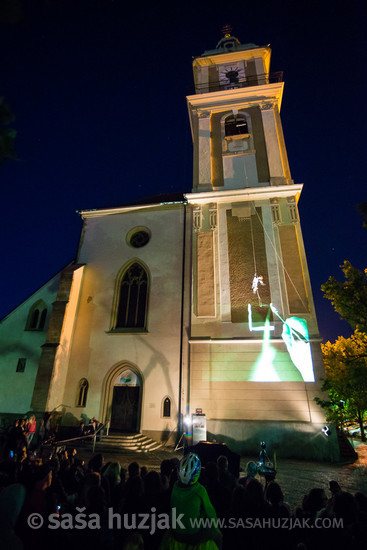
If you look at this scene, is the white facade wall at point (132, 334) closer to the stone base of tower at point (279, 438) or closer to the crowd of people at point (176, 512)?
the stone base of tower at point (279, 438)

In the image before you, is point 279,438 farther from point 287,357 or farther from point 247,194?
point 247,194

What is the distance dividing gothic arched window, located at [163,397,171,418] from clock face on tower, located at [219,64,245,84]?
21.7 meters

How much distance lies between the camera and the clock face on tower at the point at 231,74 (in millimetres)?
20742

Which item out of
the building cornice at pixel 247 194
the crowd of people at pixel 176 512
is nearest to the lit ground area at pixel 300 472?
the crowd of people at pixel 176 512

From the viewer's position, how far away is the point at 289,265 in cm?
1404

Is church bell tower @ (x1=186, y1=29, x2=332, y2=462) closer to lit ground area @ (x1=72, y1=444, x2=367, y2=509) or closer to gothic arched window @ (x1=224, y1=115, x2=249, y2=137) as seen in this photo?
gothic arched window @ (x1=224, y1=115, x2=249, y2=137)

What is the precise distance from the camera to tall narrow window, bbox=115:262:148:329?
609 inches

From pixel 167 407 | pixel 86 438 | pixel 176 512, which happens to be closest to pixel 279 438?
Result: pixel 167 407

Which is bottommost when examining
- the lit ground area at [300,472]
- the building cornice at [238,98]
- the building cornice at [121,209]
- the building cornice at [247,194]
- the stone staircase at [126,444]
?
the lit ground area at [300,472]

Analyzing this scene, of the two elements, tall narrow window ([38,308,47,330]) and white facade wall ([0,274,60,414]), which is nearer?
white facade wall ([0,274,60,414])

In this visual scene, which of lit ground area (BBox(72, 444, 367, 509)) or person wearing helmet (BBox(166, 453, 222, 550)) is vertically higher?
person wearing helmet (BBox(166, 453, 222, 550))

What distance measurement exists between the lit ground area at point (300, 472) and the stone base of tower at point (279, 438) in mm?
445

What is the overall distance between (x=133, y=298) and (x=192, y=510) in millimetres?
14086

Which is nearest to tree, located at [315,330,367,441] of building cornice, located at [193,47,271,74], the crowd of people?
the crowd of people
